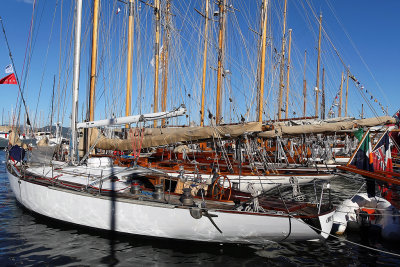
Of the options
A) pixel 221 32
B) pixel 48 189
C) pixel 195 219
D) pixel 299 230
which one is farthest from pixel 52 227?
pixel 221 32

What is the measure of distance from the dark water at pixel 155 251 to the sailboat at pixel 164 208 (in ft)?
1.18

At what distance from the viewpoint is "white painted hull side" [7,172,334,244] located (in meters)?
8.34

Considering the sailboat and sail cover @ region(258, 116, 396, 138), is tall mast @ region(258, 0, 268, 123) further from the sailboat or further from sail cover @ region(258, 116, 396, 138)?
the sailboat

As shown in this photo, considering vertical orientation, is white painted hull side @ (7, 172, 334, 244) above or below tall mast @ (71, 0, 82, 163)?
below

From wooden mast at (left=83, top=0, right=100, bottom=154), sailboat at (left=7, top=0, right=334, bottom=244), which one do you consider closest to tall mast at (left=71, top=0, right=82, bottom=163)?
sailboat at (left=7, top=0, right=334, bottom=244)

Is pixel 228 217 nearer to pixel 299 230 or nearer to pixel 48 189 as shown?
pixel 299 230

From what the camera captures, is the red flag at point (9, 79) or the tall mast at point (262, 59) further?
the tall mast at point (262, 59)

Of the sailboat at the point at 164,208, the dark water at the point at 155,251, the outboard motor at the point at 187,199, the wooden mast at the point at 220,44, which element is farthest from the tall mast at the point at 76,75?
the wooden mast at the point at 220,44

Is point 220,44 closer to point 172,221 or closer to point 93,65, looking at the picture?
Answer: point 93,65

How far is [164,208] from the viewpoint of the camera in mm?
8781

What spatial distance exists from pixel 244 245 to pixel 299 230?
179cm

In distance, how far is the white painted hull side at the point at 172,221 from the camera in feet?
27.3

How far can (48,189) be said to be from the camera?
35.0 feet

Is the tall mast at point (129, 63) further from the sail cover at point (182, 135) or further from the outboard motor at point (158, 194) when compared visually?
the outboard motor at point (158, 194)
